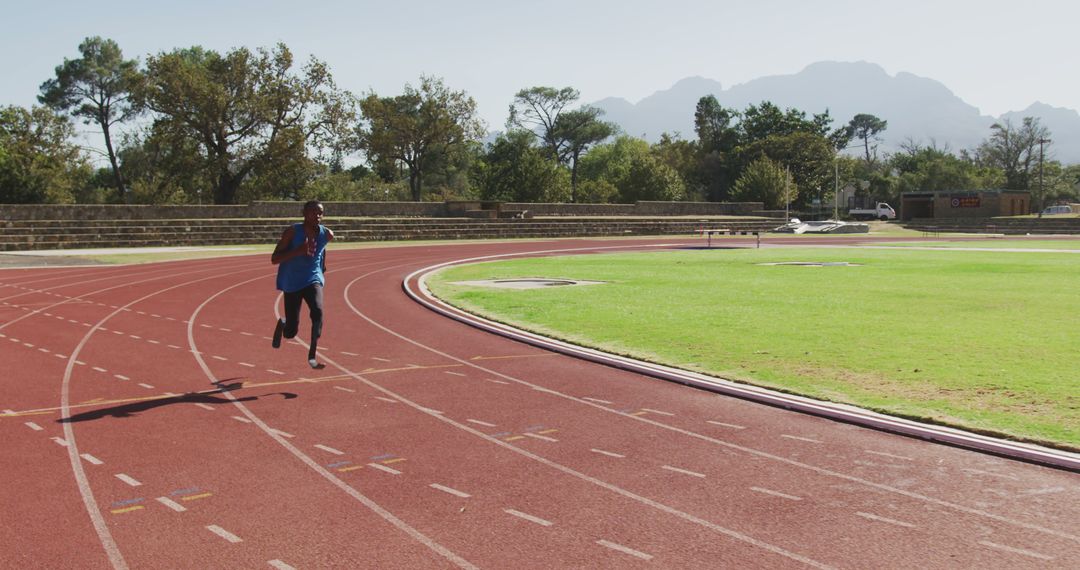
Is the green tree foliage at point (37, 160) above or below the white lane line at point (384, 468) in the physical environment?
above

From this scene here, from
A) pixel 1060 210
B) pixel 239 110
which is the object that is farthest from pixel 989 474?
pixel 1060 210

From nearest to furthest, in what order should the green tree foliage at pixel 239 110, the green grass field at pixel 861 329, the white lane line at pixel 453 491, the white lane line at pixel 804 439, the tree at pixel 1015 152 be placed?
1. the white lane line at pixel 453 491
2. the white lane line at pixel 804 439
3. the green grass field at pixel 861 329
4. the green tree foliage at pixel 239 110
5. the tree at pixel 1015 152

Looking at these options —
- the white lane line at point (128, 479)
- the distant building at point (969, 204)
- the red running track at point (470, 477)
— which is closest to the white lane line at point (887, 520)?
the red running track at point (470, 477)

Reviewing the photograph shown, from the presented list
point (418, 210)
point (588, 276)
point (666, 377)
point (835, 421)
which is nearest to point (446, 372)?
point (666, 377)

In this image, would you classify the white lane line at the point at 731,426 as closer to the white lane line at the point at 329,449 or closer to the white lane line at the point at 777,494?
the white lane line at the point at 777,494

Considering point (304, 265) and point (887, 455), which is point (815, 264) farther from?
point (887, 455)

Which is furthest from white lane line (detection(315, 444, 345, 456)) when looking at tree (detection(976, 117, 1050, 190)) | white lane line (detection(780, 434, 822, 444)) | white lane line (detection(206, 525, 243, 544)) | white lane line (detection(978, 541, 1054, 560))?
tree (detection(976, 117, 1050, 190))

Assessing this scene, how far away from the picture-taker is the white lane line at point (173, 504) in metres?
4.72

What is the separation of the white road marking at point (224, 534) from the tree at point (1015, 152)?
122 m

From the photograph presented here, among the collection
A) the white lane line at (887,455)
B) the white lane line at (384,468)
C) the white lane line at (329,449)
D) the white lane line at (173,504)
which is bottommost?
the white lane line at (887,455)

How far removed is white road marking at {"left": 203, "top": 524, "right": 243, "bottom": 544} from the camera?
429cm

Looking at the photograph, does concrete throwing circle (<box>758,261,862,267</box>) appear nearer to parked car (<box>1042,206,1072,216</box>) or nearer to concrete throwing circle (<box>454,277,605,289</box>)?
concrete throwing circle (<box>454,277,605,289</box>)

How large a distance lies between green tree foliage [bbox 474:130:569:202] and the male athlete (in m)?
60.6

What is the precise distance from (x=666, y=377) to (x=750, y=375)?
0.90 meters
